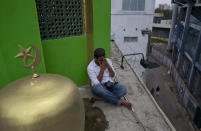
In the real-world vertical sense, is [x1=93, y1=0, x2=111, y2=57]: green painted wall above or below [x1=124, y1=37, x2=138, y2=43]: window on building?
above

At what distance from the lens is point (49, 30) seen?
3.54 metres

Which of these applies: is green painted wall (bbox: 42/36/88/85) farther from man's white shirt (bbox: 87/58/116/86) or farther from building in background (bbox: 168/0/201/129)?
building in background (bbox: 168/0/201/129)

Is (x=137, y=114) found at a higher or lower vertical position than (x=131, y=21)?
lower

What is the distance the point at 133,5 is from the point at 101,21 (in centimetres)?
825

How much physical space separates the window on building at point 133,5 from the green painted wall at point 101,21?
7699 mm

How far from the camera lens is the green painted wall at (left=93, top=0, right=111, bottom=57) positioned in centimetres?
391

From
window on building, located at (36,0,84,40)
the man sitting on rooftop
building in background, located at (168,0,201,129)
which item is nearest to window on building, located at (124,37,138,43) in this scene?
building in background, located at (168,0,201,129)

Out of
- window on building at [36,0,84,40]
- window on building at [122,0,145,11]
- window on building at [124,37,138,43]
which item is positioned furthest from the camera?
window on building at [124,37,138,43]

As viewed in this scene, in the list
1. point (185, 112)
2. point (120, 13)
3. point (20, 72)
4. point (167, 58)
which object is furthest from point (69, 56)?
point (167, 58)

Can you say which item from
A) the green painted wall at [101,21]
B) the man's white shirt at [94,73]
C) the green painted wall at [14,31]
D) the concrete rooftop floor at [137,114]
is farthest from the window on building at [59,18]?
the concrete rooftop floor at [137,114]

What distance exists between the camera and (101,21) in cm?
408

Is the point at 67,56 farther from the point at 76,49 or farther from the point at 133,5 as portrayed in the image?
the point at 133,5

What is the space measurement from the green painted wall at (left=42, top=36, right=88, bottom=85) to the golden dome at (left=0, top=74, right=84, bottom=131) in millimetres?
1795

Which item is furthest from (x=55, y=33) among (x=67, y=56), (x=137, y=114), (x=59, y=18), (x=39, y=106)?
(x=137, y=114)
